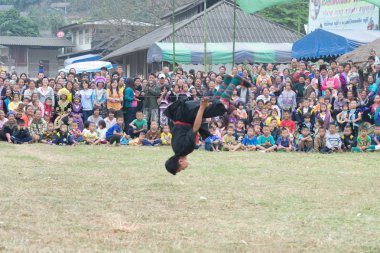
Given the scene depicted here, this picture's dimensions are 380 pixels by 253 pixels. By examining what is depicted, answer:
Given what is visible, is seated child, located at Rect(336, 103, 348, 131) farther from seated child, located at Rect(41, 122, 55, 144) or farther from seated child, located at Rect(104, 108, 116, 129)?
seated child, located at Rect(41, 122, 55, 144)

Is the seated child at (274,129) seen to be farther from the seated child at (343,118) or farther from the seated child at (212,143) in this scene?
the seated child at (343,118)

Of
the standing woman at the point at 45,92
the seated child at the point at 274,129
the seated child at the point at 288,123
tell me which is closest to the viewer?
the seated child at the point at 274,129

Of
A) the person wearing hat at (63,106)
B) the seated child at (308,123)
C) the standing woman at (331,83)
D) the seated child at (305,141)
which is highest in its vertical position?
the standing woman at (331,83)

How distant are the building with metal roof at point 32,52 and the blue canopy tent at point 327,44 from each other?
37.4 meters

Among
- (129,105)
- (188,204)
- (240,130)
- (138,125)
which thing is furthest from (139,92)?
(188,204)

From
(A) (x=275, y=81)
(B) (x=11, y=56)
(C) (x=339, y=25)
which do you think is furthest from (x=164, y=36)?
(B) (x=11, y=56)

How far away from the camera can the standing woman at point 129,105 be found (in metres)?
17.3

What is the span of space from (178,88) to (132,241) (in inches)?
423

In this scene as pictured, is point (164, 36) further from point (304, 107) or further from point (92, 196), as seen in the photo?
point (92, 196)

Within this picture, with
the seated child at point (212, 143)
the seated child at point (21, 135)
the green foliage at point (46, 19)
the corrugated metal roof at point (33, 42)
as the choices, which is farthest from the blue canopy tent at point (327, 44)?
the green foliage at point (46, 19)

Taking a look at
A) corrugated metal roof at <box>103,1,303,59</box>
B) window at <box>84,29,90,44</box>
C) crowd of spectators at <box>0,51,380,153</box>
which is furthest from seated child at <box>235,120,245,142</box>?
window at <box>84,29,90,44</box>

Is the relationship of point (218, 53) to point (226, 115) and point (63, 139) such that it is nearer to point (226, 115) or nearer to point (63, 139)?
point (226, 115)

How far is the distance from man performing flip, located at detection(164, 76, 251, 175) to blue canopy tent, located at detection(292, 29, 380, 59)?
1196 cm

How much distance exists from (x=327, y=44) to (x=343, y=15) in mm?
4102
